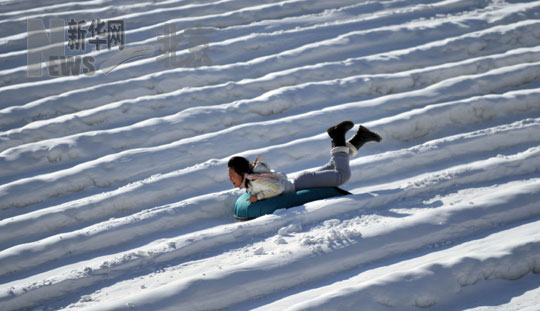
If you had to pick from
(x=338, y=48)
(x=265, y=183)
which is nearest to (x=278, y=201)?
(x=265, y=183)

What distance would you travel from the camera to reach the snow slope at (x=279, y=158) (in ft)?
5.89

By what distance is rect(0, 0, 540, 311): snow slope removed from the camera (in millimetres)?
1795

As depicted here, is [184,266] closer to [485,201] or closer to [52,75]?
[485,201]

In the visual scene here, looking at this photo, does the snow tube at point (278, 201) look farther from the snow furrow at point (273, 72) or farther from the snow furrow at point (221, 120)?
the snow furrow at point (273, 72)

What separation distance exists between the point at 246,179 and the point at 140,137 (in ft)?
2.68

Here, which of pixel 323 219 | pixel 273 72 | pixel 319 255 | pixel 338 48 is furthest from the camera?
pixel 338 48

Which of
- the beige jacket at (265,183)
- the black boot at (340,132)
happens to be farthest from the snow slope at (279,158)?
the black boot at (340,132)

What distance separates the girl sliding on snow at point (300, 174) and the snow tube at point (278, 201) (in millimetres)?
27

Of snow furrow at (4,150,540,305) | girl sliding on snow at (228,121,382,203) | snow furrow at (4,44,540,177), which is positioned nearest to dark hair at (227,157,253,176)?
girl sliding on snow at (228,121,382,203)

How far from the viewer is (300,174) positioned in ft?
7.72

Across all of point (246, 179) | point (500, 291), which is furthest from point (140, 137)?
point (500, 291)

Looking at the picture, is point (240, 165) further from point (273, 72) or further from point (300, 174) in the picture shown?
point (273, 72)

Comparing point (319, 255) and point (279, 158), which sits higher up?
point (279, 158)

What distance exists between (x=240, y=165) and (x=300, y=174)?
0.96ft
